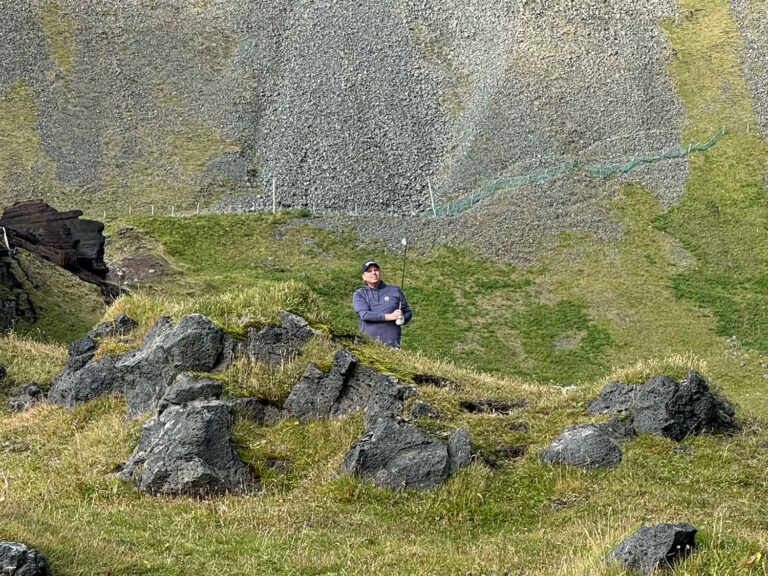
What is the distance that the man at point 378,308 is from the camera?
18672 mm

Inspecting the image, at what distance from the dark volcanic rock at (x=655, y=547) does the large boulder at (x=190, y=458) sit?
5.86 m

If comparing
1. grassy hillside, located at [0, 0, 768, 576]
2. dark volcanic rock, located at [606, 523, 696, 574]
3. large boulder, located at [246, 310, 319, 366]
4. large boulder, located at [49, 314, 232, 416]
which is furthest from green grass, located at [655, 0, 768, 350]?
dark volcanic rock, located at [606, 523, 696, 574]

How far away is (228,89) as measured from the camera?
2864 inches

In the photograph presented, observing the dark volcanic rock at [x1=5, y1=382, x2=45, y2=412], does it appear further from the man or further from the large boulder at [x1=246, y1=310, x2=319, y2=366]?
the man

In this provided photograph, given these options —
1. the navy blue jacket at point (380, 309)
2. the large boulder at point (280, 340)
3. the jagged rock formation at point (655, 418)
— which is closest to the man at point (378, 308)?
the navy blue jacket at point (380, 309)

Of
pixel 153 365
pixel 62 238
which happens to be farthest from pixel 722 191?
pixel 153 365

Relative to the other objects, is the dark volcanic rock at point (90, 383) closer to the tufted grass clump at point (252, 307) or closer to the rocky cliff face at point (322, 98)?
the tufted grass clump at point (252, 307)

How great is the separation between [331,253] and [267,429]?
36219 mm

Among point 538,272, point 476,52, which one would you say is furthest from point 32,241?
point 476,52

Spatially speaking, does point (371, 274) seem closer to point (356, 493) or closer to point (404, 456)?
point (404, 456)

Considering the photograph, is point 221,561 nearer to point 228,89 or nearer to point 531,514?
point 531,514

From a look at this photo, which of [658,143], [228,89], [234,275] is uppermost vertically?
[228,89]

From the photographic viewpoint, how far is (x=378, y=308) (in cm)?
1883

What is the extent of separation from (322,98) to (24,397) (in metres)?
54.5
